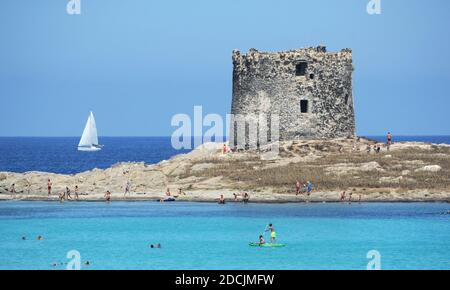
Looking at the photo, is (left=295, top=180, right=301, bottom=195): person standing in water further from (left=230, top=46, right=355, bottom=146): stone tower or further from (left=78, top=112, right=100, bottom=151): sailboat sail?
(left=78, top=112, right=100, bottom=151): sailboat sail

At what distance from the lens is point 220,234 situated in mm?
43312

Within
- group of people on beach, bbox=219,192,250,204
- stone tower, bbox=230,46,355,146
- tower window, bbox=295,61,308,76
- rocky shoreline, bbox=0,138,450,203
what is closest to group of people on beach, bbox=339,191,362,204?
rocky shoreline, bbox=0,138,450,203

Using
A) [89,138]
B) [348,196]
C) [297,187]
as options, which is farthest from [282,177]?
[89,138]

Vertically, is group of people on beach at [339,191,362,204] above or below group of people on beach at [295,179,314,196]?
below

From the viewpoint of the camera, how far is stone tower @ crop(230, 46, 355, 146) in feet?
200

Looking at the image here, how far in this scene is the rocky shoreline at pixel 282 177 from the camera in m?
51.8

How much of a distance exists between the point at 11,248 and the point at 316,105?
24915mm

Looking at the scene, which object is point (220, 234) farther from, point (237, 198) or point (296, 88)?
point (296, 88)

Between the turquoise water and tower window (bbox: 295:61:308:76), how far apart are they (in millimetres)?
12351

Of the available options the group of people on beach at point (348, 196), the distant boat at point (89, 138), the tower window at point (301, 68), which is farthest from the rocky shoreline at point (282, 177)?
the distant boat at point (89, 138)

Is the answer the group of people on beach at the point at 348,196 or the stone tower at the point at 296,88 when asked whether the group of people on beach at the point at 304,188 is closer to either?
the group of people on beach at the point at 348,196

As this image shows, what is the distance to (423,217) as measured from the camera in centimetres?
4684

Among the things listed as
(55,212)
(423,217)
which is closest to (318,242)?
(423,217)
